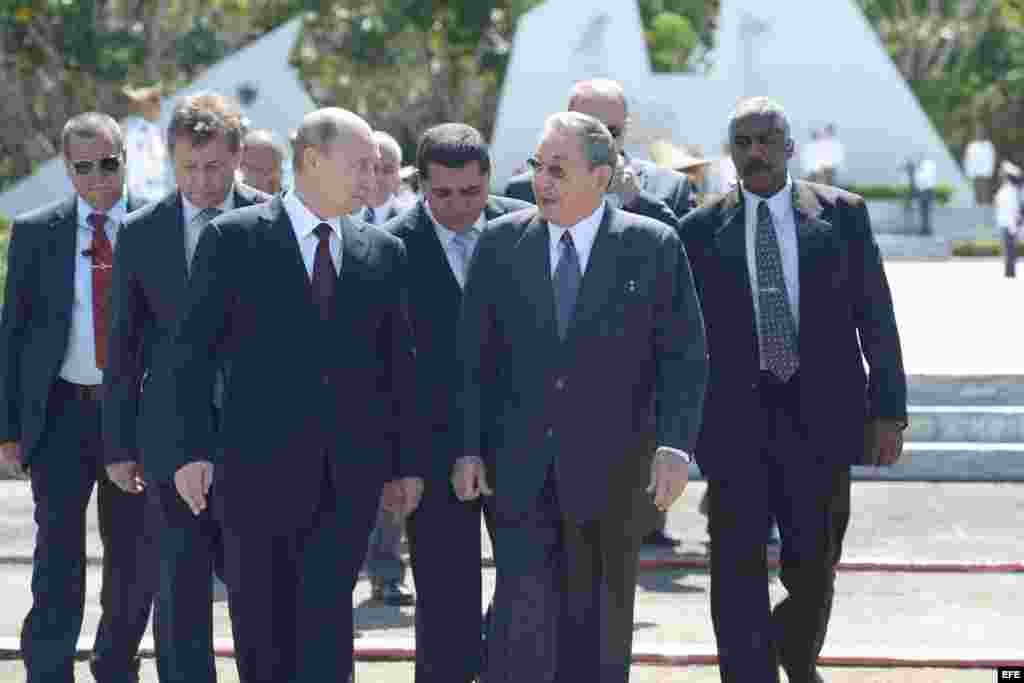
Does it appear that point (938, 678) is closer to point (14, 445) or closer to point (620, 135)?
point (620, 135)

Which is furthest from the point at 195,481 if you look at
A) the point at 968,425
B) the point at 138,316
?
the point at 968,425

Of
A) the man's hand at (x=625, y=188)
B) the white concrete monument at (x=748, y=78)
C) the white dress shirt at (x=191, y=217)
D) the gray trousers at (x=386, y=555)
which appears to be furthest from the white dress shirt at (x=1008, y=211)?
the white dress shirt at (x=191, y=217)

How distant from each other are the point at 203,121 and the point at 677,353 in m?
1.62

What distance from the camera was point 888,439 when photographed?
6.75 meters

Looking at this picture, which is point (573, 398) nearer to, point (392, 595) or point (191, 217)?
point (191, 217)

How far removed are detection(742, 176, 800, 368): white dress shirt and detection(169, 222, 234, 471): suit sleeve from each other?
6.08ft

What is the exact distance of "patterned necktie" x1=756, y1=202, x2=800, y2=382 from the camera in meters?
6.67

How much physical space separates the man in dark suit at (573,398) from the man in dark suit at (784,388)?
68 centimetres

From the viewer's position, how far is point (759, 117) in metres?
6.73

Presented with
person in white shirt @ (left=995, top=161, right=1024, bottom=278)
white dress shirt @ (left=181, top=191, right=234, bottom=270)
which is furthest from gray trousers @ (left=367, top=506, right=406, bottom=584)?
person in white shirt @ (left=995, top=161, right=1024, bottom=278)

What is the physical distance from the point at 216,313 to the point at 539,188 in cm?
101

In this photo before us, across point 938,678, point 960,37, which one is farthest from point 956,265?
point 938,678

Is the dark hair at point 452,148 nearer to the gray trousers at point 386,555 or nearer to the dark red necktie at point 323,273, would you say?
the dark red necktie at point 323,273

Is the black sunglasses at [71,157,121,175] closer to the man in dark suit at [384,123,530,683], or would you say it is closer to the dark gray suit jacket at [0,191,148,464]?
the dark gray suit jacket at [0,191,148,464]
